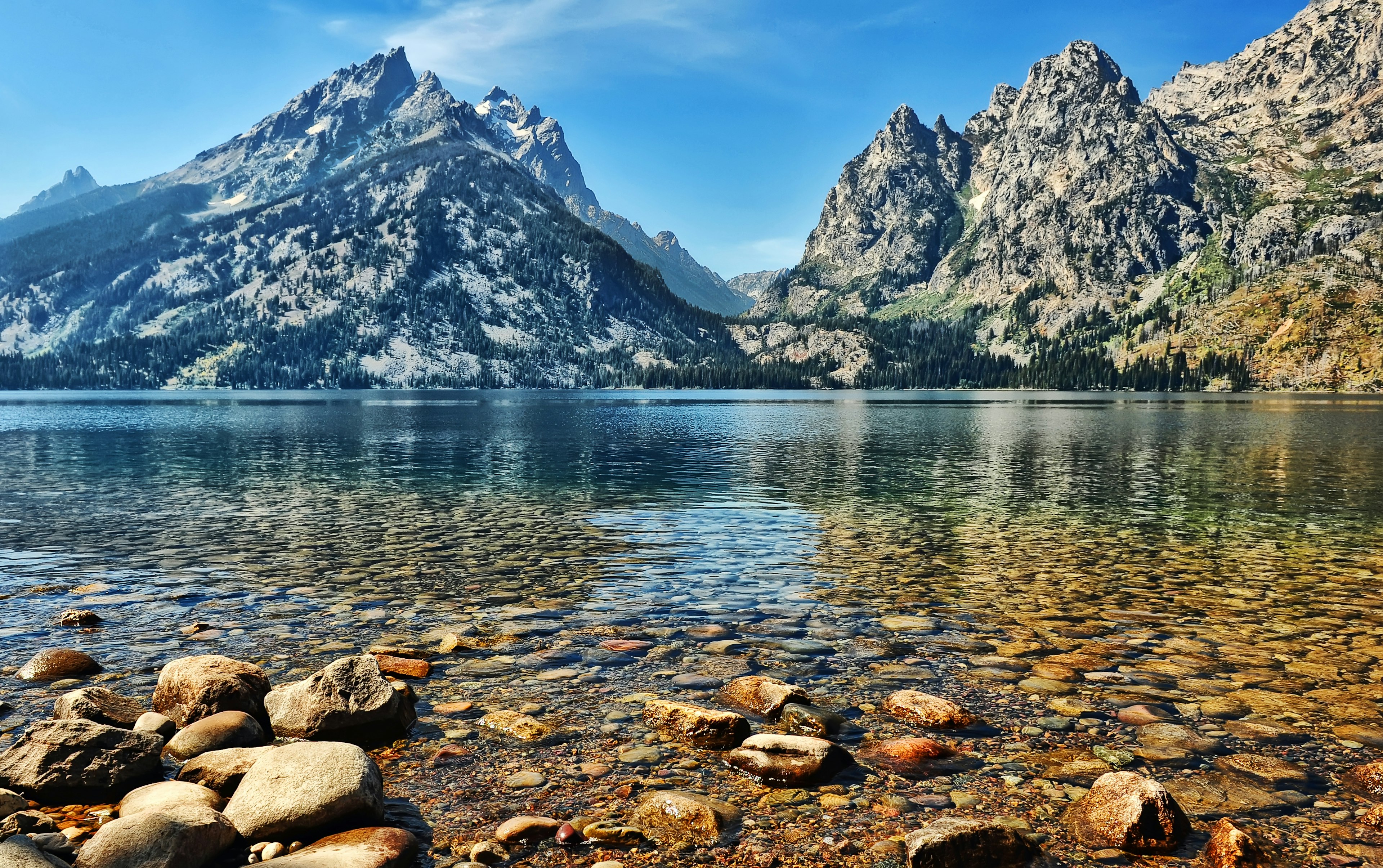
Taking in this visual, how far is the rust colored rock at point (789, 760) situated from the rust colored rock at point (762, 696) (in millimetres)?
1571

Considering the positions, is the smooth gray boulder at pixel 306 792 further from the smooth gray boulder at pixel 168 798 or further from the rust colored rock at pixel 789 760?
the rust colored rock at pixel 789 760

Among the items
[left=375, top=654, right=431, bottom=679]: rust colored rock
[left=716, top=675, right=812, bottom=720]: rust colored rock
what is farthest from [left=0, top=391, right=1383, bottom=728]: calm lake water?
[left=716, top=675, right=812, bottom=720]: rust colored rock

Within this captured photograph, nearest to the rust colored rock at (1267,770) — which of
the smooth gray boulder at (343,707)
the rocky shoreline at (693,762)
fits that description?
the rocky shoreline at (693,762)

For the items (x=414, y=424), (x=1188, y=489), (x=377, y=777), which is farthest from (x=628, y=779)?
(x=414, y=424)

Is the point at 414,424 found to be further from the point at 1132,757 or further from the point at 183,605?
the point at 1132,757

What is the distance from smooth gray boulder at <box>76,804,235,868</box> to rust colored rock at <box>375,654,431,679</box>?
6238mm

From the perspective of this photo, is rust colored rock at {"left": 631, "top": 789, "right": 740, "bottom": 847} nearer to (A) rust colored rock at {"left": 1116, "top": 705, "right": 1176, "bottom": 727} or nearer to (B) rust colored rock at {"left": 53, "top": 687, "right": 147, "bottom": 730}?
(A) rust colored rock at {"left": 1116, "top": 705, "right": 1176, "bottom": 727}

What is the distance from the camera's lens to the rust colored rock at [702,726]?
469 inches

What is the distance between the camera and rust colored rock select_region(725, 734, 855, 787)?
35.2 feet

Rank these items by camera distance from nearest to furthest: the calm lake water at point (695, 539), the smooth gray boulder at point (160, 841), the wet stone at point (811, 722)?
the smooth gray boulder at point (160, 841) → the wet stone at point (811, 722) → the calm lake water at point (695, 539)

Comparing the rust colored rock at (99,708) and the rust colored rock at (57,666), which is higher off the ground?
the rust colored rock at (99,708)

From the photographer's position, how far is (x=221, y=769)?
1044 cm

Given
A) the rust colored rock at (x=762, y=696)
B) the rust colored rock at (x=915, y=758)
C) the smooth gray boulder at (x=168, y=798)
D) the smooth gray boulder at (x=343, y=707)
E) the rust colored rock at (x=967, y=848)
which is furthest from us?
the rust colored rock at (x=762, y=696)

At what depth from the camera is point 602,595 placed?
874 inches
